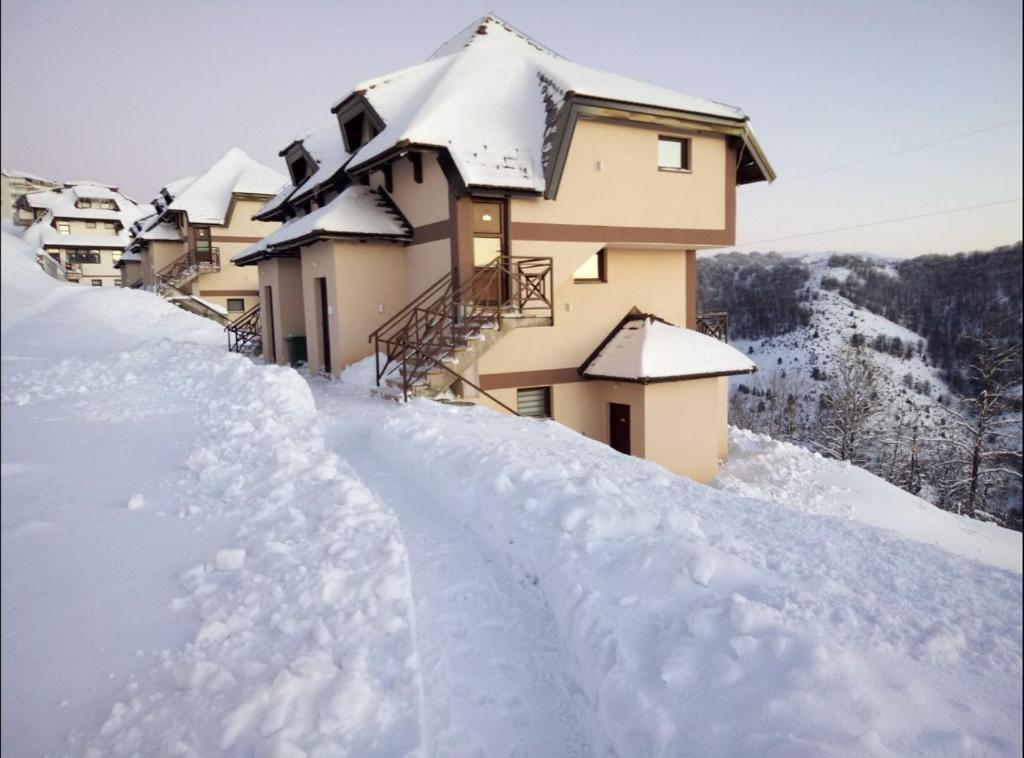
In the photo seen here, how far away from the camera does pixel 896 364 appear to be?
83.6 feet

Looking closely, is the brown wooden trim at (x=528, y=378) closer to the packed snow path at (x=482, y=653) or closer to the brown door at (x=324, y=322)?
the brown door at (x=324, y=322)

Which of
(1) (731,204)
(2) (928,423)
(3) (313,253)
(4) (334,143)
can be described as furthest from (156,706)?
(2) (928,423)

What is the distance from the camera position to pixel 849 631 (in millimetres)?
2990

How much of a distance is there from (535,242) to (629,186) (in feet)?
9.46

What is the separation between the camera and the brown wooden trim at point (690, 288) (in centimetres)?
1565

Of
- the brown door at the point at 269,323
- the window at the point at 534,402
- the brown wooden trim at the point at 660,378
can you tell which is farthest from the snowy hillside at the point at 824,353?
the brown door at the point at 269,323

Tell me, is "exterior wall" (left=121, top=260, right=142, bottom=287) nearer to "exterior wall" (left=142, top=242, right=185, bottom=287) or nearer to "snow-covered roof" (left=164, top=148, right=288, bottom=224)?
"exterior wall" (left=142, top=242, right=185, bottom=287)

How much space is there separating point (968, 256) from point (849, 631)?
212 cm

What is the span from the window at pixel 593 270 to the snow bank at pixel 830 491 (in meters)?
6.08

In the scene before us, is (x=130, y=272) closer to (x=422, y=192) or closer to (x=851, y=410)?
(x=422, y=192)

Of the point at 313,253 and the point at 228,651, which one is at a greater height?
the point at 313,253

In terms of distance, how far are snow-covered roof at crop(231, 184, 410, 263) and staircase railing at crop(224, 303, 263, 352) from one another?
7037 mm

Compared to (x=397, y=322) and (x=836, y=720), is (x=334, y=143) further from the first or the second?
(x=836, y=720)

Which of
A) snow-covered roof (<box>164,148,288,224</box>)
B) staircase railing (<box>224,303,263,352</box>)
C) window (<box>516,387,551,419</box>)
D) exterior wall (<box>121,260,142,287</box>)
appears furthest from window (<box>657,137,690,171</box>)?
exterior wall (<box>121,260,142,287</box>)
